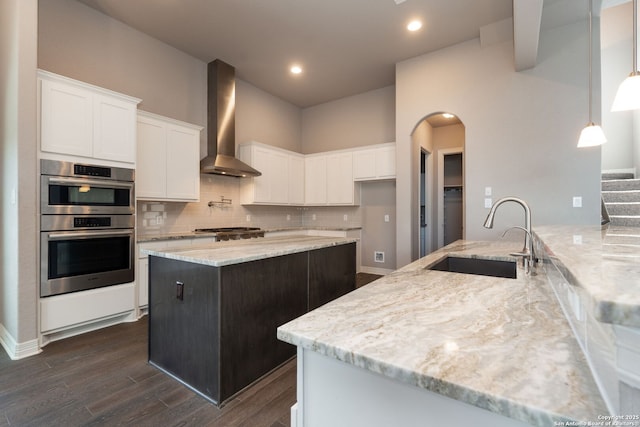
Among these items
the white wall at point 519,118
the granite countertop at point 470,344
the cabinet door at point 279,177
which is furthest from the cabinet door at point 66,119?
the white wall at point 519,118

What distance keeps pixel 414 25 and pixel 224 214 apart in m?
3.71

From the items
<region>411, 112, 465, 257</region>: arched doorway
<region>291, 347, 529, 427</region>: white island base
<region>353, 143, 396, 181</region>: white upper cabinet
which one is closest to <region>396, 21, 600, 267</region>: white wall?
<region>353, 143, 396, 181</region>: white upper cabinet

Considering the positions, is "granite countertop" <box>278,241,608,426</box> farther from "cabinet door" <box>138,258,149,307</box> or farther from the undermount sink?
"cabinet door" <box>138,258,149,307</box>

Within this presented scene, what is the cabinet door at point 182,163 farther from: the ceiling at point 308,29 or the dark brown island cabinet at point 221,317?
the dark brown island cabinet at point 221,317

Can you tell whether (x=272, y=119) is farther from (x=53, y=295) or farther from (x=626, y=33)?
(x=626, y=33)

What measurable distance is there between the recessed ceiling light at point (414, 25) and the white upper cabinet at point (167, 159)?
2961 millimetres

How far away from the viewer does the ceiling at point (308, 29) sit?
3.13 m

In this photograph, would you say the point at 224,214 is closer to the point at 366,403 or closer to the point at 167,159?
the point at 167,159

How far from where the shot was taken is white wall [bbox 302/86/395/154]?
528cm

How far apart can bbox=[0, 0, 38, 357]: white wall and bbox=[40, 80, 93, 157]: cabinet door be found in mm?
107

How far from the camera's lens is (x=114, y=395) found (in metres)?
1.83

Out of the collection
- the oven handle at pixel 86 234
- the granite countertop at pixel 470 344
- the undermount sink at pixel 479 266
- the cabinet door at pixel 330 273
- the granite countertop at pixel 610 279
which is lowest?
the cabinet door at pixel 330 273

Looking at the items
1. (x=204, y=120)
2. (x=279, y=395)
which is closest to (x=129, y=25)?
(x=204, y=120)

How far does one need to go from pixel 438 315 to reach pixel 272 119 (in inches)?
211
